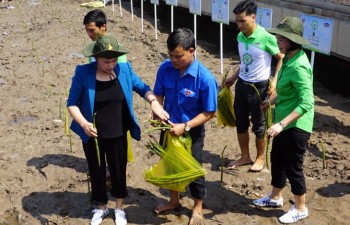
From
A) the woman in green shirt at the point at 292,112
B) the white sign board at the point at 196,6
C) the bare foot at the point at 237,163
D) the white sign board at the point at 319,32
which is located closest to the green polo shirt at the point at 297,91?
the woman in green shirt at the point at 292,112

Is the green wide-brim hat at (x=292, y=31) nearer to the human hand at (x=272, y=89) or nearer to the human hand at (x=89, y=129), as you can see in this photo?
the human hand at (x=272, y=89)

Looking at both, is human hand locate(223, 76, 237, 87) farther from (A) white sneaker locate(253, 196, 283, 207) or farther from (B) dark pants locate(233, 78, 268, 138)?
(A) white sneaker locate(253, 196, 283, 207)

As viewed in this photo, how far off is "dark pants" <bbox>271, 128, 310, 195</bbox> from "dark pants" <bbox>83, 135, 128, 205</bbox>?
1211mm

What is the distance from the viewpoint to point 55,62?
9.27 meters

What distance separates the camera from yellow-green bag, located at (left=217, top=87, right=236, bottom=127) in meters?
4.81

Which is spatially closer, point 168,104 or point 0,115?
point 168,104

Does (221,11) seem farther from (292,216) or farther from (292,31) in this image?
(292,216)

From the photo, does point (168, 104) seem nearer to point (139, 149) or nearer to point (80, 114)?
point (80, 114)

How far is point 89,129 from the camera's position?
131 inches

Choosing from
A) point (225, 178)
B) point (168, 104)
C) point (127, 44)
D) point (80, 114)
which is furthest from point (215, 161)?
point (127, 44)

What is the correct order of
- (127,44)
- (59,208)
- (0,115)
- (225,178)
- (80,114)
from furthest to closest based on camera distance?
(127,44) → (0,115) → (225,178) → (59,208) → (80,114)

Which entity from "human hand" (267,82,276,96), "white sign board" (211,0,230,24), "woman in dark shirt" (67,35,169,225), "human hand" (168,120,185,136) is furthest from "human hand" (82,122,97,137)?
"white sign board" (211,0,230,24)

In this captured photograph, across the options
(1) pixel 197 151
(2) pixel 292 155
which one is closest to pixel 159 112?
(1) pixel 197 151

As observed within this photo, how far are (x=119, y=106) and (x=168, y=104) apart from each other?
14.8 inches
